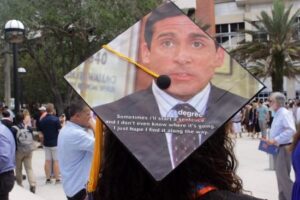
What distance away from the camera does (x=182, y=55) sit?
1974 millimetres

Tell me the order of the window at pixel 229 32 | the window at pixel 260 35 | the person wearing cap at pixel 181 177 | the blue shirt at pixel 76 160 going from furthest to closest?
the window at pixel 229 32
the window at pixel 260 35
the blue shirt at pixel 76 160
the person wearing cap at pixel 181 177

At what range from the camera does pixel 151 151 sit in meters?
1.89

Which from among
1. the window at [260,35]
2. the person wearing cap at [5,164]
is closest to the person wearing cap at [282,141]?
the person wearing cap at [5,164]

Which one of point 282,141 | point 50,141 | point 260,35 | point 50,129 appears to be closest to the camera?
point 282,141

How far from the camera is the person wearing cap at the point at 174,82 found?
1.91m

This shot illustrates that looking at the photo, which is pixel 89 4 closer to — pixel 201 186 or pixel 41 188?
pixel 41 188

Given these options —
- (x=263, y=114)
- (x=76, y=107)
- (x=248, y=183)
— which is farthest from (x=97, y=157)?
(x=263, y=114)

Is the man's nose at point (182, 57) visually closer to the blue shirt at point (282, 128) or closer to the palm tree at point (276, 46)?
the blue shirt at point (282, 128)

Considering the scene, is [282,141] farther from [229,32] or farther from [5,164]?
[229,32]

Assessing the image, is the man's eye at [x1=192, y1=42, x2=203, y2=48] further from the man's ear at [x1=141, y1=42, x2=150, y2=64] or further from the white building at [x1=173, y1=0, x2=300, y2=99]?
the white building at [x1=173, y1=0, x2=300, y2=99]

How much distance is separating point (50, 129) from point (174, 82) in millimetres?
9878

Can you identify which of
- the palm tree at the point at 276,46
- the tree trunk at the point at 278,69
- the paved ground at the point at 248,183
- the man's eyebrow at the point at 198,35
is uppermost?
the palm tree at the point at 276,46

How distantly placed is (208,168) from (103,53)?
61cm

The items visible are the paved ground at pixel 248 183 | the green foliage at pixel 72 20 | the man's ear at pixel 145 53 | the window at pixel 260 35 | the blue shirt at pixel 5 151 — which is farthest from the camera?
the window at pixel 260 35
